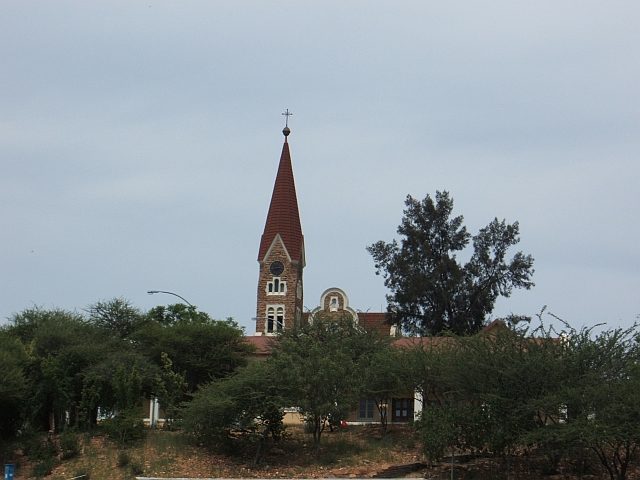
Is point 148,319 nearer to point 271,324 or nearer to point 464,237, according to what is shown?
point 464,237

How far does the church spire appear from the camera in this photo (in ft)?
268

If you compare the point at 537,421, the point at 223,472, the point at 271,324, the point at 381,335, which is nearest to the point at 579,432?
the point at 537,421

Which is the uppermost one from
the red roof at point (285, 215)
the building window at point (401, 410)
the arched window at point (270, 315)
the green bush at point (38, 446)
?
the red roof at point (285, 215)

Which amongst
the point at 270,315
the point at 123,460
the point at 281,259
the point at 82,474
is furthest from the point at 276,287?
the point at 82,474

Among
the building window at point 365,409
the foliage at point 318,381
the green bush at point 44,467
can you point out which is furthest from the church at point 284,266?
the green bush at point 44,467

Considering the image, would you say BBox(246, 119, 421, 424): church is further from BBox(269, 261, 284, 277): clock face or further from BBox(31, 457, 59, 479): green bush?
BBox(31, 457, 59, 479): green bush

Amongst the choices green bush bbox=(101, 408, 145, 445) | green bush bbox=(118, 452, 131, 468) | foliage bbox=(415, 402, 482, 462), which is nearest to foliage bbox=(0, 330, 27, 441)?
green bush bbox=(101, 408, 145, 445)

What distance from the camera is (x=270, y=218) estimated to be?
3280 inches

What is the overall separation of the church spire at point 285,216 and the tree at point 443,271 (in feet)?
76.8

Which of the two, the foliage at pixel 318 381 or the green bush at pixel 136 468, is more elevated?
the foliage at pixel 318 381

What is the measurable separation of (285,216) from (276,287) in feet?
22.6

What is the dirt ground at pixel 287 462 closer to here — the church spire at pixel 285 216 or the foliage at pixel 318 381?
the foliage at pixel 318 381

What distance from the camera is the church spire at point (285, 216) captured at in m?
81.8

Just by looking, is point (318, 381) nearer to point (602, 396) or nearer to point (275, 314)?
point (602, 396)
